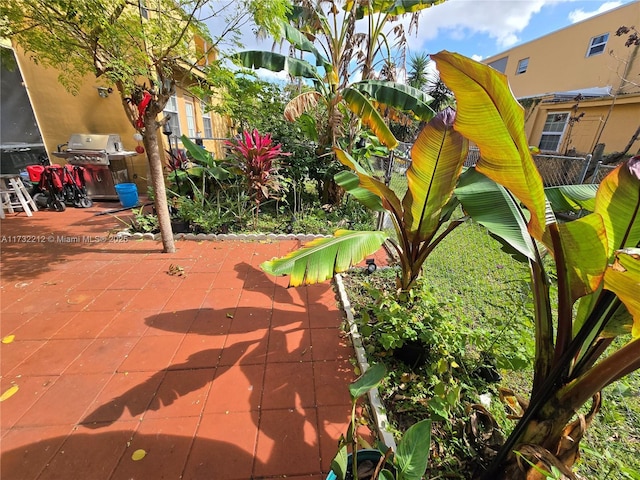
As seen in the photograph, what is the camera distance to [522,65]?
1720cm

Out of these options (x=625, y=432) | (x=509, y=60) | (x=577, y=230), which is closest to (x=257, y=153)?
(x=577, y=230)

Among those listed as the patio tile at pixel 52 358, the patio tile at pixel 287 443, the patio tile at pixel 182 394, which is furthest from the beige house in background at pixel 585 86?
the patio tile at pixel 52 358

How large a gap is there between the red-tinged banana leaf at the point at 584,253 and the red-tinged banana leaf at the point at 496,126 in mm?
138

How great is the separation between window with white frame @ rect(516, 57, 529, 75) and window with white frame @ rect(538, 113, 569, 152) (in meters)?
7.40

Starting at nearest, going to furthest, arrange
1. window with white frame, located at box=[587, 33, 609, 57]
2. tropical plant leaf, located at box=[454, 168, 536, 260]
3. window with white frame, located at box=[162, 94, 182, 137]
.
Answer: tropical plant leaf, located at box=[454, 168, 536, 260] → window with white frame, located at box=[162, 94, 182, 137] → window with white frame, located at box=[587, 33, 609, 57]

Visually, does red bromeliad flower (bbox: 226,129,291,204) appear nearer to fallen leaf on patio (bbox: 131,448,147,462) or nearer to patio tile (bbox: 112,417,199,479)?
patio tile (bbox: 112,417,199,479)

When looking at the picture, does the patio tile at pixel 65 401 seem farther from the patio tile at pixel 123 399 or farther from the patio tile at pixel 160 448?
the patio tile at pixel 160 448

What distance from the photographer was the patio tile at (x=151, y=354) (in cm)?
227

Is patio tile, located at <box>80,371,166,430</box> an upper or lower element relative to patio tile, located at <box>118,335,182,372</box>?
lower

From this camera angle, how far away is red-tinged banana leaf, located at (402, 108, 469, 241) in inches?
73.3

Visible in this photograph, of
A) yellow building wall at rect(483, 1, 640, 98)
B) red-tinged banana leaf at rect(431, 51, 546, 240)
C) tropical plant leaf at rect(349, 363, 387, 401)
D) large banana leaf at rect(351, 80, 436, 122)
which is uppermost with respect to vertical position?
yellow building wall at rect(483, 1, 640, 98)

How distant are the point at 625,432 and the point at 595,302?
171cm

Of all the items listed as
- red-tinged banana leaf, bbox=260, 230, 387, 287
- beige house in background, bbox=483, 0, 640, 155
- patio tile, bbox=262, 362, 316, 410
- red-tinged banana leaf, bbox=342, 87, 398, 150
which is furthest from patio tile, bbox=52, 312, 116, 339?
beige house in background, bbox=483, 0, 640, 155

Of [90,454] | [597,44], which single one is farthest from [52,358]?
[597,44]
